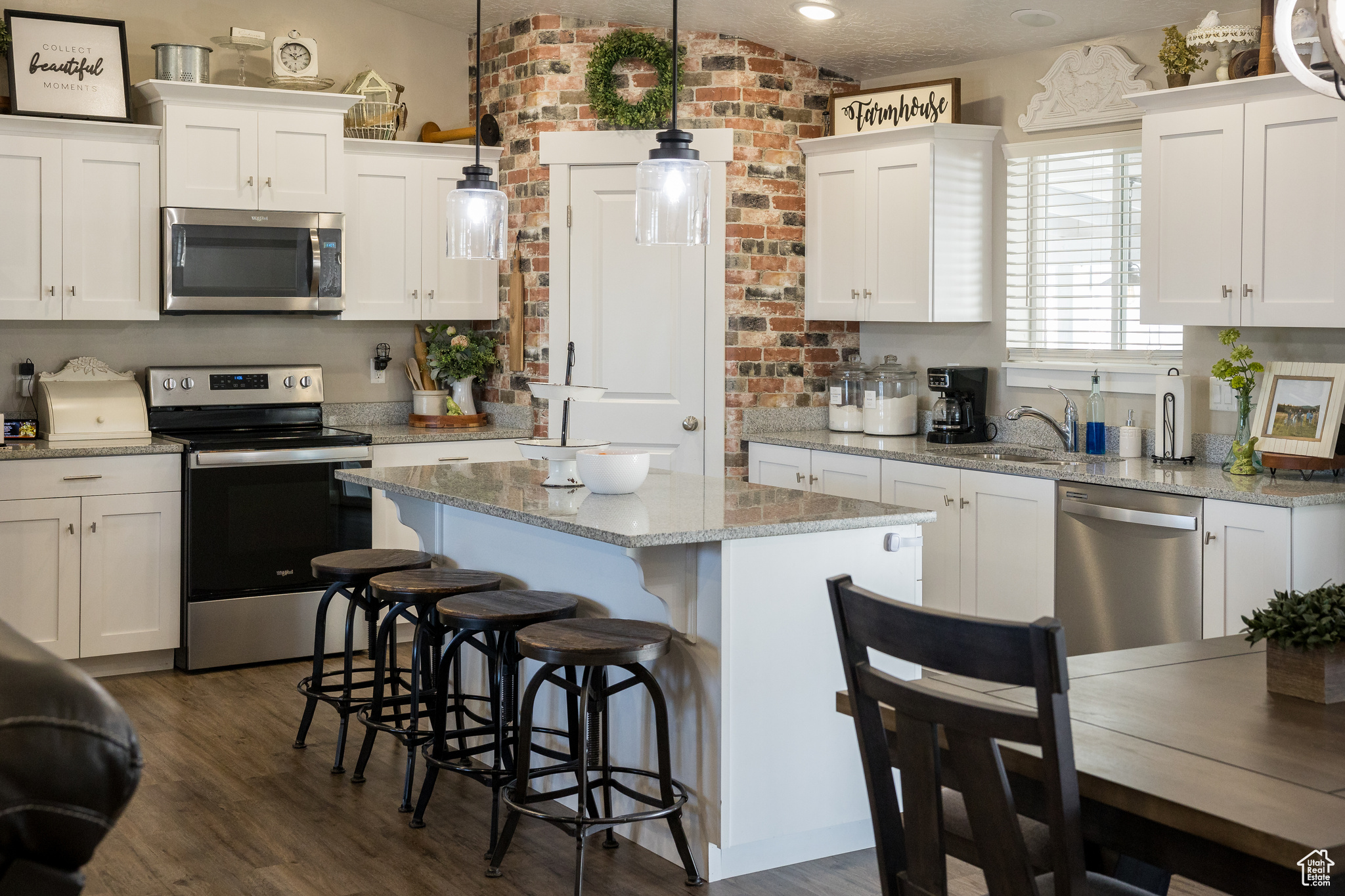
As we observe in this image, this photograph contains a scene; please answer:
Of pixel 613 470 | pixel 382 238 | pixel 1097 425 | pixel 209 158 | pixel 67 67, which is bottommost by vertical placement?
pixel 613 470

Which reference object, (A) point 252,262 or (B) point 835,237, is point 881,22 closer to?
(B) point 835,237

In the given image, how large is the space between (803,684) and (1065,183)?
2.77 m

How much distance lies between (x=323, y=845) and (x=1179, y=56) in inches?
142

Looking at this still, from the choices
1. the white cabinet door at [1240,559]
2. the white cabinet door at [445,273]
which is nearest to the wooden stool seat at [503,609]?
the white cabinet door at [1240,559]

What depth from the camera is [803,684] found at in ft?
10.2

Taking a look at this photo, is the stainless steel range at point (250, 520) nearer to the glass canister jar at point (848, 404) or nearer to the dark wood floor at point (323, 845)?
the dark wood floor at point (323, 845)

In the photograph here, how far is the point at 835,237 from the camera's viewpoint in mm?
5527

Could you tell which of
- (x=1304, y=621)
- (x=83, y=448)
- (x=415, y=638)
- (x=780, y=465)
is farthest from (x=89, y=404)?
(x=1304, y=621)

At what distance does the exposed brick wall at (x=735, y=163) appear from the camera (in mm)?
5449

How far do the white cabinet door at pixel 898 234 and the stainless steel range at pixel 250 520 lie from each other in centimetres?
224

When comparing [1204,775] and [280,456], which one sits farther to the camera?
[280,456]

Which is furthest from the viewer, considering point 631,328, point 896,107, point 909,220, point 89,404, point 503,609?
point 631,328

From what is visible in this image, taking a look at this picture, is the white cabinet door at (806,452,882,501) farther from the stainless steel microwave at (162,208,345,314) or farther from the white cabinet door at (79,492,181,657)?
the white cabinet door at (79,492,181,657)

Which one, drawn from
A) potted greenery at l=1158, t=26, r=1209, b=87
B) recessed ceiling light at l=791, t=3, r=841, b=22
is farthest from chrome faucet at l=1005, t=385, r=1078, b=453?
recessed ceiling light at l=791, t=3, r=841, b=22
